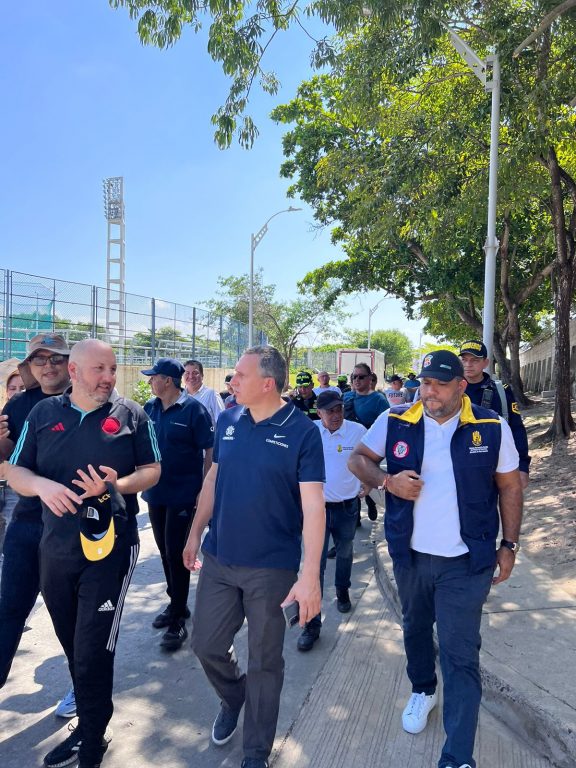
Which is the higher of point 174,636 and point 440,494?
point 440,494

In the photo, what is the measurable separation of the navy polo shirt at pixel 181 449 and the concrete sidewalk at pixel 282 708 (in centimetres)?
104

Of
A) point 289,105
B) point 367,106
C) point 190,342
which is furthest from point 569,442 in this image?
point 190,342

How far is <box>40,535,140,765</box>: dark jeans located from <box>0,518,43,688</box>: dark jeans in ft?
1.58

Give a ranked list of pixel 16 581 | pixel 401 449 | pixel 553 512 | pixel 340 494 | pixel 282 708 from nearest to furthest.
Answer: pixel 401 449
pixel 16 581
pixel 282 708
pixel 340 494
pixel 553 512

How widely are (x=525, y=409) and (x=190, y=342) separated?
482 inches

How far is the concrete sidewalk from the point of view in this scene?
303 centimetres

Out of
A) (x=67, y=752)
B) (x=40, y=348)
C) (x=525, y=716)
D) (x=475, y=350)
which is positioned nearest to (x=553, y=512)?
(x=475, y=350)

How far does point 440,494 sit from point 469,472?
0.60 ft

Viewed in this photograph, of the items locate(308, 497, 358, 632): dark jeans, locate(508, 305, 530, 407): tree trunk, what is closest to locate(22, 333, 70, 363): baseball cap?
locate(308, 497, 358, 632): dark jeans

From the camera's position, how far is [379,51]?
9.70 m

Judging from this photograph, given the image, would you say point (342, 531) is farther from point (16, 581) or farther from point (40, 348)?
point (40, 348)

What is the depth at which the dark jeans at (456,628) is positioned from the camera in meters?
2.81

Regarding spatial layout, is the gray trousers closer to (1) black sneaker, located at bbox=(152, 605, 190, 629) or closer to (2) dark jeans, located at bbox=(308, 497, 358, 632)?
(1) black sneaker, located at bbox=(152, 605, 190, 629)

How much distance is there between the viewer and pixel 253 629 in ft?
9.35
